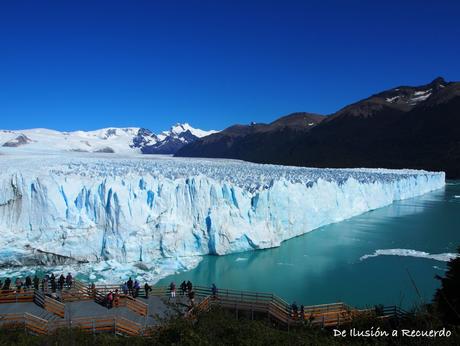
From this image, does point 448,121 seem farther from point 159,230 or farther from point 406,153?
point 159,230

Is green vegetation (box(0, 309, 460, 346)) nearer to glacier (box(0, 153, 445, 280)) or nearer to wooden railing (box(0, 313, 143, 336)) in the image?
wooden railing (box(0, 313, 143, 336))

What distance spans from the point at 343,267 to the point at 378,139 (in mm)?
72014

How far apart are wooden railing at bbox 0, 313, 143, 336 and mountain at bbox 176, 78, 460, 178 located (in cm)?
6635

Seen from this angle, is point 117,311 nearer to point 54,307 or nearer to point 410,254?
point 54,307

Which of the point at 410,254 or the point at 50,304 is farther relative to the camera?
the point at 410,254

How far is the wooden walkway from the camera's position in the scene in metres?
8.06

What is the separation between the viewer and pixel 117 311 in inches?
353

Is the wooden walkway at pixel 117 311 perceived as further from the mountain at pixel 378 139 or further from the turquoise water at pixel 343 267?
the mountain at pixel 378 139

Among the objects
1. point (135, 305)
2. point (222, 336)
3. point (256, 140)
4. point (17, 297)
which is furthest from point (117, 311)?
point (256, 140)

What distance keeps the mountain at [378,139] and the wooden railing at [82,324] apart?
218 ft

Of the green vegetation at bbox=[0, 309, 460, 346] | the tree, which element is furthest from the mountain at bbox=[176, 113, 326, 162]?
the green vegetation at bbox=[0, 309, 460, 346]

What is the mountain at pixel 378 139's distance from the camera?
70562 millimetres

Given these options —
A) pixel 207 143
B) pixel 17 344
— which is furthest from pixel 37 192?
pixel 207 143

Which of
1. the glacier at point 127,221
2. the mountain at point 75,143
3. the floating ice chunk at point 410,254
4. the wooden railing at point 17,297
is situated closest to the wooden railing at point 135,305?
the wooden railing at point 17,297
